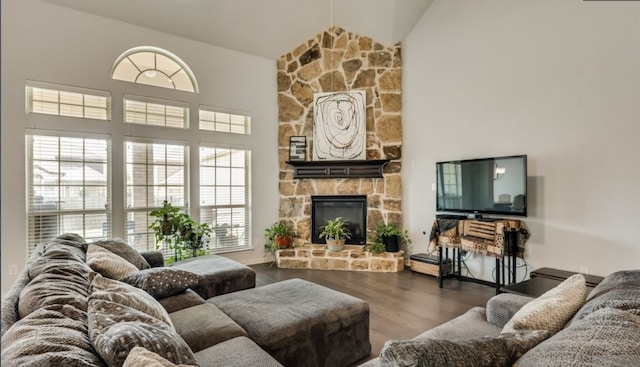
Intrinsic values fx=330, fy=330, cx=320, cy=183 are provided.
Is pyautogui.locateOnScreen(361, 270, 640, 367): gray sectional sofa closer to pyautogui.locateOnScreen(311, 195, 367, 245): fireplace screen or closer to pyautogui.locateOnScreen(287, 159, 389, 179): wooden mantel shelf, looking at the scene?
pyautogui.locateOnScreen(287, 159, 389, 179): wooden mantel shelf

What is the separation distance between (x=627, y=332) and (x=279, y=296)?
191 cm

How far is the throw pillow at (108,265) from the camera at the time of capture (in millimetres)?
2207

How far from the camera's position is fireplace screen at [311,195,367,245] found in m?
5.29

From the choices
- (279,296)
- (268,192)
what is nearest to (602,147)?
(279,296)

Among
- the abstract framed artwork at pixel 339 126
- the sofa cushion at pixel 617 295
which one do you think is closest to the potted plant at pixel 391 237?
the abstract framed artwork at pixel 339 126

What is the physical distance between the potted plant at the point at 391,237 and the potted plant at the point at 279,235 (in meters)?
1.35

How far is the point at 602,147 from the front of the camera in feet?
10.6

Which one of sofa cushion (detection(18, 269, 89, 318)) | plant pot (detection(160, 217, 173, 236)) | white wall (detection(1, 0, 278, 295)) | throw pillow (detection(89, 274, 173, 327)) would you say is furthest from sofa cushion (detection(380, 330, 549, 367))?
plant pot (detection(160, 217, 173, 236))

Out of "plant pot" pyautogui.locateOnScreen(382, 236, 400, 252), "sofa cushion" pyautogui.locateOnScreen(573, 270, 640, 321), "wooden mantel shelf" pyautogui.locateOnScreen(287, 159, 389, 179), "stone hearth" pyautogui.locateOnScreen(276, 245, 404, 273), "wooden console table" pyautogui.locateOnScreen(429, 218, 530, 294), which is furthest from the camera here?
"wooden mantel shelf" pyautogui.locateOnScreen(287, 159, 389, 179)

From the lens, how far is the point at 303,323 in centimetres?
200

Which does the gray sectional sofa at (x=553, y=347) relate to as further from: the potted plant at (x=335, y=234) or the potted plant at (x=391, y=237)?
the potted plant at (x=335, y=234)

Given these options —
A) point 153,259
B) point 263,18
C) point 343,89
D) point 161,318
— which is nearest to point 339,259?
point 153,259

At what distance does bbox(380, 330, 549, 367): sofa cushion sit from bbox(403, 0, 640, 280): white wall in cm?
287

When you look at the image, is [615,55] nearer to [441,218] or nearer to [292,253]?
[441,218]
